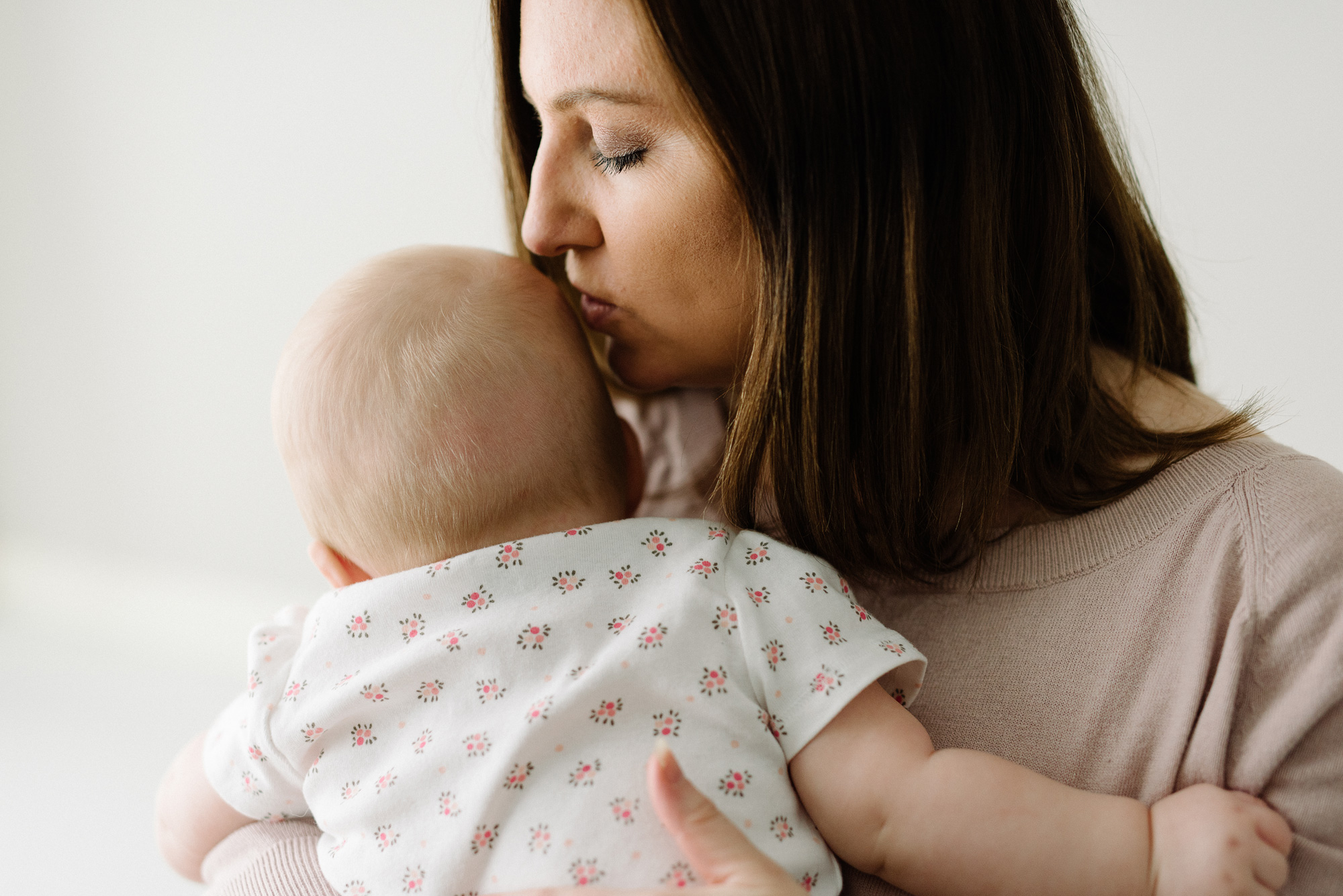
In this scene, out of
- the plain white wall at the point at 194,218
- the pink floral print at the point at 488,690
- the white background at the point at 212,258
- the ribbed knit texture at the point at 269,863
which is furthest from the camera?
the plain white wall at the point at 194,218

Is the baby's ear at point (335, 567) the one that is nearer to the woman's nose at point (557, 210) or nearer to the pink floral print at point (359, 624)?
the pink floral print at point (359, 624)

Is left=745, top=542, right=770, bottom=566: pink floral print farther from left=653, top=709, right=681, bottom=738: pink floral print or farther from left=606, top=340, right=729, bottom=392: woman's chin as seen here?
left=606, top=340, right=729, bottom=392: woman's chin

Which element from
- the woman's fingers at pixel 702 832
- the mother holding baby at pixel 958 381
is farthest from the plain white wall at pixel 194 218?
the woman's fingers at pixel 702 832

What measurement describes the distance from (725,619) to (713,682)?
6cm

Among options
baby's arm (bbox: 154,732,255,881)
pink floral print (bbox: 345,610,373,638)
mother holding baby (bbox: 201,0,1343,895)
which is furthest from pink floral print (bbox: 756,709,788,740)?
baby's arm (bbox: 154,732,255,881)

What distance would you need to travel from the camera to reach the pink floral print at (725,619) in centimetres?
82

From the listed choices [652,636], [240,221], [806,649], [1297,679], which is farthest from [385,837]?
[240,221]

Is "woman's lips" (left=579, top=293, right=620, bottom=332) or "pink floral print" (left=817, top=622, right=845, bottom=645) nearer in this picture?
"pink floral print" (left=817, top=622, right=845, bottom=645)

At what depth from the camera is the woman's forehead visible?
0.85 m

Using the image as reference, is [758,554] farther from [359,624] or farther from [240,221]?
[240,221]

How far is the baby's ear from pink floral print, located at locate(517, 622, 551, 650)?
0.20 m

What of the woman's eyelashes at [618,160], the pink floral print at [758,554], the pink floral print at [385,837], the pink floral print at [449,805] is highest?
the woman's eyelashes at [618,160]

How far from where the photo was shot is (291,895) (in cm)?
91

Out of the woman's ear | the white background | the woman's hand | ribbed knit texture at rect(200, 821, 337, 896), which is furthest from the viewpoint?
the white background
